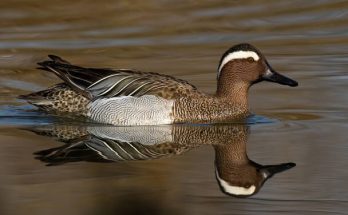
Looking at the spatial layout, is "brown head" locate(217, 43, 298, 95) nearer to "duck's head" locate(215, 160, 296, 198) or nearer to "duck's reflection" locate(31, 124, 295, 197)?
"duck's reflection" locate(31, 124, 295, 197)

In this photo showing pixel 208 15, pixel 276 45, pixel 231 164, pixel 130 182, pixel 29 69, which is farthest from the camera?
pixel 208 15

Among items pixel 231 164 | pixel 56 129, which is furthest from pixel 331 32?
pixel 231 164

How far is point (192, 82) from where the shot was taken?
41.5 ft

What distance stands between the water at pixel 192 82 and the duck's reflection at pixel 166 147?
72mm

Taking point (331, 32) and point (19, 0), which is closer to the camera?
point (331, 32)

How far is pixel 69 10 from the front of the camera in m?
17.3

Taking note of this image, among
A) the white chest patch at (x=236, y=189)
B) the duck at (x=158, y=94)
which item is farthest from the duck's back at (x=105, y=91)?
the white chest patch at (x=236, y=189)

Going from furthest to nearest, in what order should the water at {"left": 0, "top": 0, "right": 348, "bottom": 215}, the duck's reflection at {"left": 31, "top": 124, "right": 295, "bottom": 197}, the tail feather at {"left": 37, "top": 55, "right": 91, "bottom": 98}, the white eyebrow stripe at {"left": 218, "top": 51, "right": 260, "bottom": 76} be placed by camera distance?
1. the tail feather at {"left": 37, "top": 55, "right": 91, "bottom": 98}
2. the white eyebrow stripe at {"left": 218, "top": 51, "right": 260, "bottom": 76}
3. the duck's reflection at {"left": 31, "top": 124, "right": 295, "bottom": 197}
4. the water at {"left": 0, "top": 0, "right": 348, "bottom": 215}

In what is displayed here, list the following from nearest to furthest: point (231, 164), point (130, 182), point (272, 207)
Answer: point (272, 207) < point (130, 182) < point (231, 164)

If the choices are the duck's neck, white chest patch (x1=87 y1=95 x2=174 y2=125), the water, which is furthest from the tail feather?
the duck's neck

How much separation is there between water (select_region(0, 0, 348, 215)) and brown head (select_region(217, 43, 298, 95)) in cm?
34

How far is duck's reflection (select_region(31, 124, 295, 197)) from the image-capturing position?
8.48 m

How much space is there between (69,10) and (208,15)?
6.37 ft

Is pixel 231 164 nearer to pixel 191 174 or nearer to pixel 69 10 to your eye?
pixel 191 174
